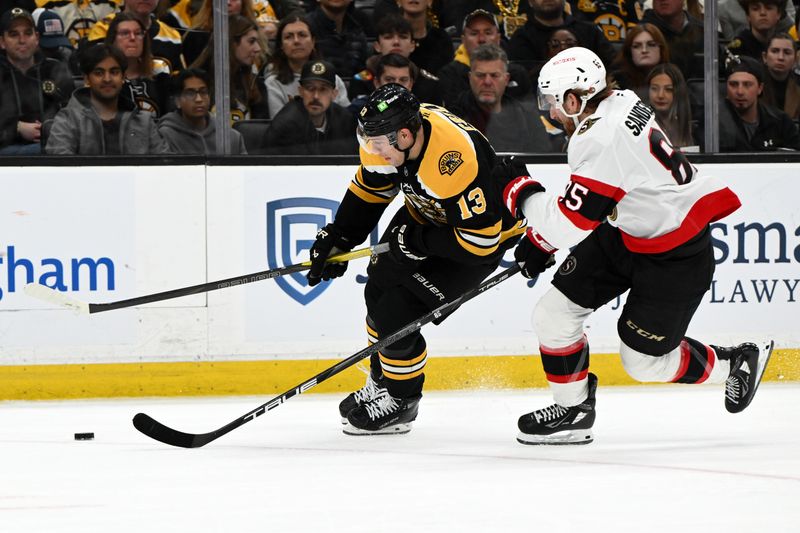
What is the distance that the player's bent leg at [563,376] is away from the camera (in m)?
3.48

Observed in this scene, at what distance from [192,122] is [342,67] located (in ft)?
2.09

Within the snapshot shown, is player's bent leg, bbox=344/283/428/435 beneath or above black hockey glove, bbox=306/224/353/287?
beneath

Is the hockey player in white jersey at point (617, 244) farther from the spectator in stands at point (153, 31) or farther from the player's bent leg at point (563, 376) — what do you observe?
the spectator in stands at point (153, 31)

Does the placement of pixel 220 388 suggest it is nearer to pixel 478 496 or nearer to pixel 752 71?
pixel 478 496

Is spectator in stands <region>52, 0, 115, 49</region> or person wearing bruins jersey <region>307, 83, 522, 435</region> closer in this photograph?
person wearing bruins jersey <region>307, 83, 522, 435</region>

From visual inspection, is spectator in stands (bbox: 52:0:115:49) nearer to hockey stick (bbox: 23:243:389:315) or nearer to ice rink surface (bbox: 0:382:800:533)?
hockey stick (bbox: 23:243:389:315)

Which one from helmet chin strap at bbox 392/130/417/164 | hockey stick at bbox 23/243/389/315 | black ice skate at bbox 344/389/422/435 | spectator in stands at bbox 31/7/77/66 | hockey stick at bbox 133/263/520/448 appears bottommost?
black ice skate at bbox 344/389/422/435

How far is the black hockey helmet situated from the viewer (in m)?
3.35

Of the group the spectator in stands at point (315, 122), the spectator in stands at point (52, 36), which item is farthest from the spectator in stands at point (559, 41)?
the spectator in stands at point (52, 36)

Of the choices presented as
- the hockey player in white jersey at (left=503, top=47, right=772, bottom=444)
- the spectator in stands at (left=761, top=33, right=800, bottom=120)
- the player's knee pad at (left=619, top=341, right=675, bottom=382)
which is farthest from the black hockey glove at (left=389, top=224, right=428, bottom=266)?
the spectator in stands at (left=761, top=33, right=800, bottom=120)

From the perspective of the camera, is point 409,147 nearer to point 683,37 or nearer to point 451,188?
point 451,188

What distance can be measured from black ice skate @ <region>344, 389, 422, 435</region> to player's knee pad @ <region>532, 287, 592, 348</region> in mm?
532

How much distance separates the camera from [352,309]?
4645 millimetres

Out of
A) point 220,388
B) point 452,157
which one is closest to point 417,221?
point 452,157
